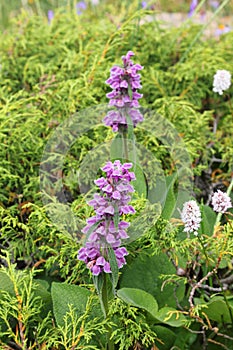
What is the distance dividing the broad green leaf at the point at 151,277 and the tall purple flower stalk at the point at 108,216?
23 centimetres

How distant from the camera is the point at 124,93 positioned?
1.04 m

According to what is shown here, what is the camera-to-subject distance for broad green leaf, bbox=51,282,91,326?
905mm

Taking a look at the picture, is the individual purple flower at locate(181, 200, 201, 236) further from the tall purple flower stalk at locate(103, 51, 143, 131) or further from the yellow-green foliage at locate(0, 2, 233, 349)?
the tall purple flower stalk at locate(103, 51, 143, 131)

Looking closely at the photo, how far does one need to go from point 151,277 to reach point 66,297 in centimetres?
20

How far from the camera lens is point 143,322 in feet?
3.07

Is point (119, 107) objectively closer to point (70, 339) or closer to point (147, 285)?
point (147, 285)

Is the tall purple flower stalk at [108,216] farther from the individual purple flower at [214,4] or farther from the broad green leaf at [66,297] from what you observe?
the individual purple flower at [214,4]

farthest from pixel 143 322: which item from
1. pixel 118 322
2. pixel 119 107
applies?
pixel 119 107

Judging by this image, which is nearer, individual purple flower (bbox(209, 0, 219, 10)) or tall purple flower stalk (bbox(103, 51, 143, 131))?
tall purple flower stalk (bbox(103, 51, 143, 131))

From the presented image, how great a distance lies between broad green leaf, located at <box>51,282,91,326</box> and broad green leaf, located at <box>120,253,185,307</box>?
0.13 metres

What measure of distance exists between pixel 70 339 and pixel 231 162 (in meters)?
0.70

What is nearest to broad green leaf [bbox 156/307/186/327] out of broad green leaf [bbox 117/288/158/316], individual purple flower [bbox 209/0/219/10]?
broad green leaf [bbox 117/288/158/316]

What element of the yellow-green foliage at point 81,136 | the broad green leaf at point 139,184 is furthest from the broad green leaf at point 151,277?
the broad green leaf at point 139,184

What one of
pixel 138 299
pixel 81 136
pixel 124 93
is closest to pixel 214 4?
pixel 81 136
